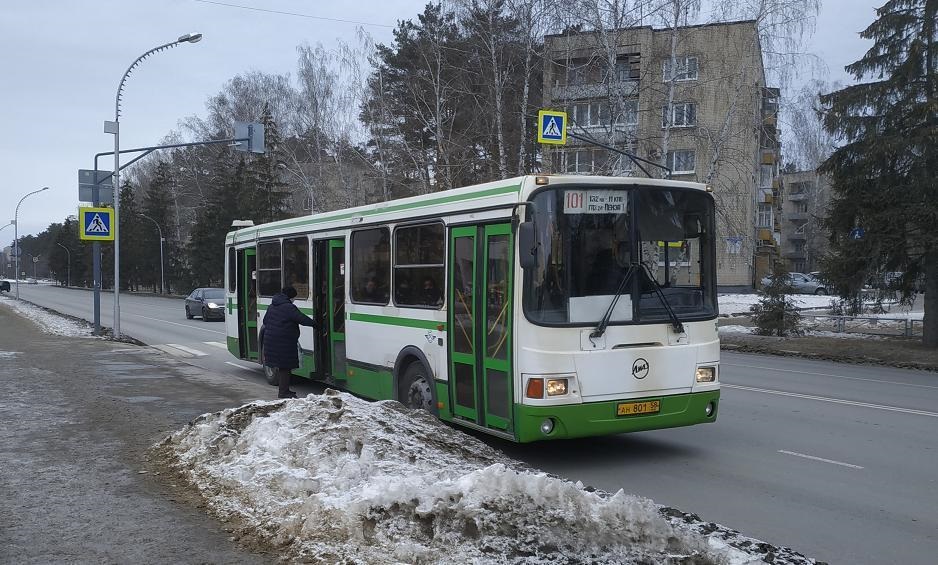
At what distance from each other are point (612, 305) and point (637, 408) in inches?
40.4

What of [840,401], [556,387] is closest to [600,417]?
[556,387]

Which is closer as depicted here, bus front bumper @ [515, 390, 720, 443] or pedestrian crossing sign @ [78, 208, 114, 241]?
bus front bumper @ [515, 390, 720, 443]

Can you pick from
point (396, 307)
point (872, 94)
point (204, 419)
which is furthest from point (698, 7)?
point (204, 419)

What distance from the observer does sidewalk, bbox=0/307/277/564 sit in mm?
5344

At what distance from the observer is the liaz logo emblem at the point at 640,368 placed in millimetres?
7898

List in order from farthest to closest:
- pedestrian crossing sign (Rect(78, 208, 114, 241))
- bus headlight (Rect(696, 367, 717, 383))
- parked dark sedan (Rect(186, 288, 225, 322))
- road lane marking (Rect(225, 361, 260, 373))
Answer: parked dark sedan (Rect(186, 288, 225, 322)), pedestrian crossing sign (Rect(78, 208, 114, 241)), road lane marking (Rect(225, 361, 260, 373)), bus headlight (Rect(696, 367, 717, 383))

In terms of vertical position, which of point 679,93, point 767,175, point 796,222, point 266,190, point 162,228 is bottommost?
point 162,228

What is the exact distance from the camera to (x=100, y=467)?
7.50 meters

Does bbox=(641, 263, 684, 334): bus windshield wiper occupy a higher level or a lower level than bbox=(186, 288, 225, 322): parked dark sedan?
higher

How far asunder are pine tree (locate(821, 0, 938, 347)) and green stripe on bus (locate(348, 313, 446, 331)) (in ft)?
49.3

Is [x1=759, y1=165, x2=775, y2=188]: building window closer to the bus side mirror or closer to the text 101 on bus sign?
the text 101 on bus sign

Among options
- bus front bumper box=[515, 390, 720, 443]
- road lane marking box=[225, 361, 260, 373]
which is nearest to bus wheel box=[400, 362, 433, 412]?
bus front bumper box=[515, 390, 720, 443]

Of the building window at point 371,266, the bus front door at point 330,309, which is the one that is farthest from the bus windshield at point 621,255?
the bus front door at point 330,309

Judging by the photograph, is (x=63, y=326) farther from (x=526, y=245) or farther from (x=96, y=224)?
(x=526, y=245)
